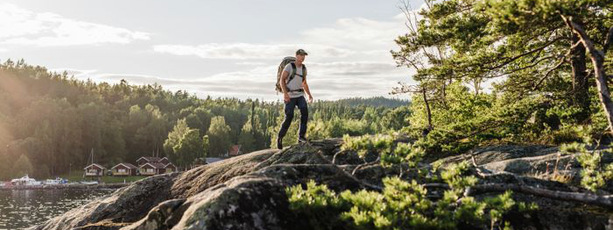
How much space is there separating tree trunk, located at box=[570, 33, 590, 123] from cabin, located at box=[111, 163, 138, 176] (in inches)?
5402

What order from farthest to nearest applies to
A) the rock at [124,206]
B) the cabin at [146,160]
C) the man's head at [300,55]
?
the cabin at [146,160] < the man's head at [300,55] < the rock at [124,206]

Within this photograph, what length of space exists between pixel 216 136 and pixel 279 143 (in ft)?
467

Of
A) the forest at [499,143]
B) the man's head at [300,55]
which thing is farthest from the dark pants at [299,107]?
the forest at [499,143]

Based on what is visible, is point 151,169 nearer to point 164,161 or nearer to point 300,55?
point 164,161

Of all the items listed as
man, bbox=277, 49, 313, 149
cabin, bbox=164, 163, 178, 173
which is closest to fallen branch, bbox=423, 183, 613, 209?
man, bbox=277, 49, 313, 149

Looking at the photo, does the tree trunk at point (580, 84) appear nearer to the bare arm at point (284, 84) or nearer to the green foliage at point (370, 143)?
the bare arm at point (284, 84)

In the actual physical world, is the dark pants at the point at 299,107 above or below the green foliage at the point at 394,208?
above

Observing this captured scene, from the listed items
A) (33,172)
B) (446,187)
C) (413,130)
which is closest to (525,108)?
(413,130)

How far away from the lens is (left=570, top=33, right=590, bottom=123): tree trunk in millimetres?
14031

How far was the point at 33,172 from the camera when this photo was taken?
4847 inches

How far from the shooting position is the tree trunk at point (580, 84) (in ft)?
46.0

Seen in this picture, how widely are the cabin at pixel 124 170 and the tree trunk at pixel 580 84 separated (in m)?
137

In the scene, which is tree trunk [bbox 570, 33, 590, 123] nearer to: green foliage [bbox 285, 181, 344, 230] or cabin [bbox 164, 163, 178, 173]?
green foliage [bbox 285, 181, 344, 230]

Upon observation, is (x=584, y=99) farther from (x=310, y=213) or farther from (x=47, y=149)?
(x=47, y=149)
